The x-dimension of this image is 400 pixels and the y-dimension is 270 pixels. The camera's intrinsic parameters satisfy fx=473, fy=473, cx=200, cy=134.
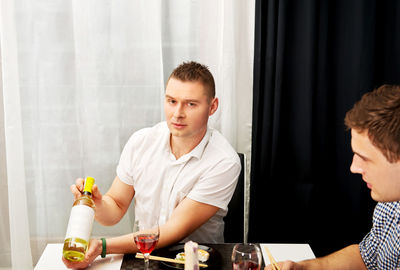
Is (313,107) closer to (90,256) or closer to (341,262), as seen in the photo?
(341,262)

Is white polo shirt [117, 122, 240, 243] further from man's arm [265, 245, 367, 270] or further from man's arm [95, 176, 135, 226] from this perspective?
man's arm [265, 245, 367, 270]

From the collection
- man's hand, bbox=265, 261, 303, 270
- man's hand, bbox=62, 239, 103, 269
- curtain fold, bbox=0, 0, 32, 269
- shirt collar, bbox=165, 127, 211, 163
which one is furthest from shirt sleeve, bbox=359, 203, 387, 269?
curtain fold, bbox=0, 0, 32, 269

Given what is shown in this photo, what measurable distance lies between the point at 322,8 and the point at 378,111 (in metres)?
1.15

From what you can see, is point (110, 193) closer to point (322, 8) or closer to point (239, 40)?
point (239, 40)

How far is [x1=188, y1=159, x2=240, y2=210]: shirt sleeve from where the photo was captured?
6.44 feet

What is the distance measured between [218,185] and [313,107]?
0.74 metres

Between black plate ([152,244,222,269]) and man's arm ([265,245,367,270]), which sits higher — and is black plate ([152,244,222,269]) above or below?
above

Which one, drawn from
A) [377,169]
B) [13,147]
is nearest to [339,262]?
[377,169]

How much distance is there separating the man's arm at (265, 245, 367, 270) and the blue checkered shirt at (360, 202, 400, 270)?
0.08 feet

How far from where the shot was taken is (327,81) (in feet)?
7.88

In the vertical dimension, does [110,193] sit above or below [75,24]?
below

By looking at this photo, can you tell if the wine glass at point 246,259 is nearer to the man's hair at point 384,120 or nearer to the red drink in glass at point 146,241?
the red drink in glass at point 146,241

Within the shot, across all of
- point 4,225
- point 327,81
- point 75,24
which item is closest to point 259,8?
point 327,81

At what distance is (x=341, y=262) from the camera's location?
165cm
